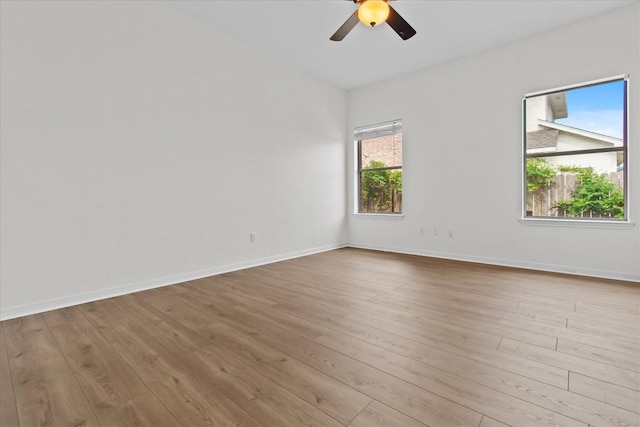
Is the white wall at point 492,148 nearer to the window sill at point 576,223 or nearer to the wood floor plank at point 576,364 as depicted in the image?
the window sill at point 576,223

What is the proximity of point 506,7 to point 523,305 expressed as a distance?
301cm

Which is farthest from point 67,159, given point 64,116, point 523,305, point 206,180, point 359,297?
point 523,305

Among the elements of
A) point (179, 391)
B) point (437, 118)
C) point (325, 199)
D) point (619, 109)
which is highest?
point (437, 118)

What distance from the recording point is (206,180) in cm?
358

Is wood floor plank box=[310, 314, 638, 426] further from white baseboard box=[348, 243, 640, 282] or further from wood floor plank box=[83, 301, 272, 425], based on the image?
white baseboard box=[348, 243, 640, 282]

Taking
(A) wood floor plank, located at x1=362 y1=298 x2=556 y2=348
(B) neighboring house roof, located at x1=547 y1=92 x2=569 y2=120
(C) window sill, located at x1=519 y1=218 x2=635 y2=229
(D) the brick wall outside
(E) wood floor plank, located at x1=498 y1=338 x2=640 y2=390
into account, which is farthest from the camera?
(D) the brick wall outside

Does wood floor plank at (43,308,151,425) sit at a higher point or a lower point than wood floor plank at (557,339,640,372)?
lower

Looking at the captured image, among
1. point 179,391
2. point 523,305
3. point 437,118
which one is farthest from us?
point 437,118

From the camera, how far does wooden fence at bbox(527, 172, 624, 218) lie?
367cm

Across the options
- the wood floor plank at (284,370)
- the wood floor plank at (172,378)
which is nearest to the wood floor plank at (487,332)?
the wood floor plank at (284,370)

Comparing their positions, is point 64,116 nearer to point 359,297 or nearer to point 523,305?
point 359,297

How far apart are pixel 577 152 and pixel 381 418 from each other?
397 centimetres

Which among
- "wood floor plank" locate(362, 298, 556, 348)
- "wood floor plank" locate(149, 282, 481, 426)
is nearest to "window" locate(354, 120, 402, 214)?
"wood floor plank" locate(362, 298, 556, 348)

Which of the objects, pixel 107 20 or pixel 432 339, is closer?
pixel 432 339
